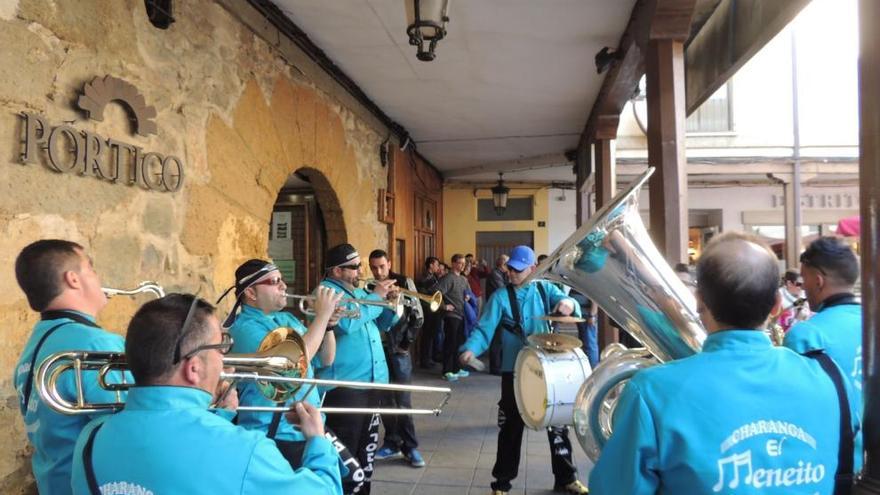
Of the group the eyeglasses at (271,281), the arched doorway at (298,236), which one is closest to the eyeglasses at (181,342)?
the eyeglasses at (271,281)

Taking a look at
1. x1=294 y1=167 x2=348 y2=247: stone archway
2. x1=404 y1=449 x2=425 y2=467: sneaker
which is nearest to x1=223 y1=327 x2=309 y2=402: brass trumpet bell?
x1=404 y1=449 x2=425 y2=467: sneaker

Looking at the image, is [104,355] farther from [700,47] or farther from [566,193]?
[566,193]

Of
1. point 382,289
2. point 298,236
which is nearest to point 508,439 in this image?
point 382,289

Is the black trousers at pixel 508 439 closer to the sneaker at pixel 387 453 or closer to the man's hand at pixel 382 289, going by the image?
the man's hand at pixel 382 289

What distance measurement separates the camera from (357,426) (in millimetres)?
3416

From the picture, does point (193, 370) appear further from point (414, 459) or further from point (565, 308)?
point (414, 459)

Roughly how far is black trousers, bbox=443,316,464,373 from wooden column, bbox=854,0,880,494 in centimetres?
743

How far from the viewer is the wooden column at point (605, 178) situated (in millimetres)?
6859

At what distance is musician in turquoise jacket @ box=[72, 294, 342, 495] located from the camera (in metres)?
1.29

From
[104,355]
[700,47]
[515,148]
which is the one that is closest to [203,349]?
[104,355]

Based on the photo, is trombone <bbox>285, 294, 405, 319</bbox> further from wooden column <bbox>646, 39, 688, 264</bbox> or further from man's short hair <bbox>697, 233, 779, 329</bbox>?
man's short hair <bbox>697, 233, 779, 329</bbox>

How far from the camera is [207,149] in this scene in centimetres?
367

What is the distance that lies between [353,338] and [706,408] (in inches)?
100

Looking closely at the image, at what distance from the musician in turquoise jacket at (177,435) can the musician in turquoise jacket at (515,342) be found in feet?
8.62
